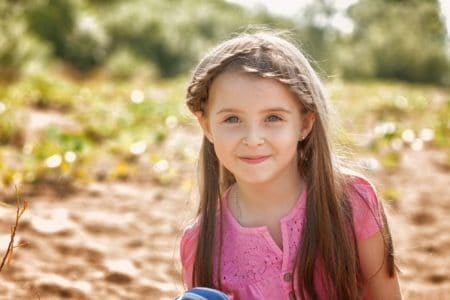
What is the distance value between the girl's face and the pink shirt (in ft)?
0.51

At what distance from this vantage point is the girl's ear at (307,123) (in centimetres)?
188

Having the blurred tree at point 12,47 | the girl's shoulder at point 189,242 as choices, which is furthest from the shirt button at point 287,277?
the blurred tree at point 12,47

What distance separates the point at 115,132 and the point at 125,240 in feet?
8.63

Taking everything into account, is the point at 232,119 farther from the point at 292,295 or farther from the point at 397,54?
the point at 397,54

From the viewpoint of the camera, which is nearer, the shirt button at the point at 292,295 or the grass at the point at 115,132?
the shirt button at the point at 292,295

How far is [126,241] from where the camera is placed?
134 inches

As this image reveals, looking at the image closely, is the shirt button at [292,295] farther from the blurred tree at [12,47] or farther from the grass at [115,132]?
the blurred tree at [12,47]

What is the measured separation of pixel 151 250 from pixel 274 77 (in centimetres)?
178

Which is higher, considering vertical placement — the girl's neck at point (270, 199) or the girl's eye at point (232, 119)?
the girl's eye at point (232, 119)

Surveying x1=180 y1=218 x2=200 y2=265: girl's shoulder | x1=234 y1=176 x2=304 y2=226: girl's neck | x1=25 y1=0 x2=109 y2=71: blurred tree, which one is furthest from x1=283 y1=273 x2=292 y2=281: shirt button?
x1=25 y1=0 x2=109 y2=71: blurred tree

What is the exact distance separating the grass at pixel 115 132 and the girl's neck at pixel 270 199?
1290 millimetres

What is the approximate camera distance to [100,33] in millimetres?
14133

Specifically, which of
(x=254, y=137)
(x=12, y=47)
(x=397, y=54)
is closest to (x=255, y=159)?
(x=254, y=137)

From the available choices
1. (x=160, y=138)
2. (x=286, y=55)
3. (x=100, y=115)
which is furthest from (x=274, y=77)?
(x=100, y=115)
